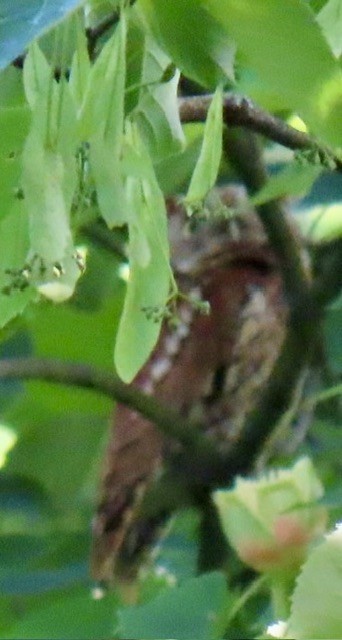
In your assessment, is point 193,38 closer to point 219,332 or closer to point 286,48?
point 286,48

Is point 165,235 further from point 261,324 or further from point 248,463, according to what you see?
point 261,324

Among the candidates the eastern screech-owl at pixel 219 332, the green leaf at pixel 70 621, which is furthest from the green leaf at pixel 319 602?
the eastern screech-owl at pixel 219 332

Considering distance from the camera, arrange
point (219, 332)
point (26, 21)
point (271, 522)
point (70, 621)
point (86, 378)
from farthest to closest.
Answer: point (219, 332) → point (86, 378) → point (70, 621) → point (271, 522) → point (26, 21)

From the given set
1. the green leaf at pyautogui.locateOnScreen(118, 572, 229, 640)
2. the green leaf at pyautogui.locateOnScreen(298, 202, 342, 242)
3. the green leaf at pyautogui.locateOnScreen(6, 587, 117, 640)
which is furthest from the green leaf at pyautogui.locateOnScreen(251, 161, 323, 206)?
the green leaf at pyautogui.locateOnScreen(298, 202, 342, 242)

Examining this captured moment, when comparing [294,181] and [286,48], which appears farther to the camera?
[294,181]

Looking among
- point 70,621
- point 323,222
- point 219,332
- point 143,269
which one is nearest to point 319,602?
point 143,269

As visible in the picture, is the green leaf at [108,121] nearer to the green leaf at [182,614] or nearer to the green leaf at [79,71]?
the green leaf at [79,71]

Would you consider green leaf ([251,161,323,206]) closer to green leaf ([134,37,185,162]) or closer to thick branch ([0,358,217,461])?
green leaf ([134,37,185,162])
